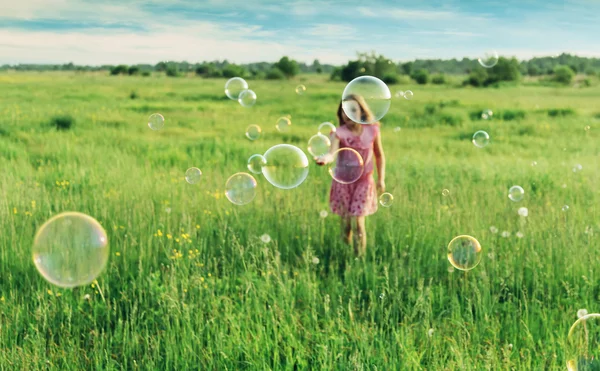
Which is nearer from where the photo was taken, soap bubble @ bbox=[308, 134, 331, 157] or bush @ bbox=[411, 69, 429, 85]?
soap bubble @ bbox=[308, 134, 331, 157]

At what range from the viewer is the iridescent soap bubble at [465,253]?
453 cm

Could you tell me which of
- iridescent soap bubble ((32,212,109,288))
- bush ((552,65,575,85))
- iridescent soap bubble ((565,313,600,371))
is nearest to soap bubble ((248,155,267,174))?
iridescent soap bubble ((32,212,109,288))

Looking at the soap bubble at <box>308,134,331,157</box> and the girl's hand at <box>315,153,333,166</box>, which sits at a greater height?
the soap bubble at <box>308,134,331,157</box>

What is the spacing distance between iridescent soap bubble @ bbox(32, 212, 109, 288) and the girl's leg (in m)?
2.21

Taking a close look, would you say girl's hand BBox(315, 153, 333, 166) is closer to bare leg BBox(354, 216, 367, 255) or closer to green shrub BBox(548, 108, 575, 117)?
bare leg BBox(354, 216, 367, 255)

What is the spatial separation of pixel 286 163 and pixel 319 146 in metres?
0.54

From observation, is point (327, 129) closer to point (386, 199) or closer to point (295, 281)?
point (386, 199)

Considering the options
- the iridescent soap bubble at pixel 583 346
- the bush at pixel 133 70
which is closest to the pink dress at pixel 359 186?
the iridescent soap bubble at pixel 583 346

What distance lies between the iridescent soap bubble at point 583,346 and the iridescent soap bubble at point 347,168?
218cm

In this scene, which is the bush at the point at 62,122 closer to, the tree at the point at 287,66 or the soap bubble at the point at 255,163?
the soap bubble at the point at 255,163

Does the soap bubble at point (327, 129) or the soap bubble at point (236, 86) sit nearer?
the soap bubble at point (327, 129)

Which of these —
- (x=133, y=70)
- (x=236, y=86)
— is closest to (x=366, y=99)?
(x=236, y=86)

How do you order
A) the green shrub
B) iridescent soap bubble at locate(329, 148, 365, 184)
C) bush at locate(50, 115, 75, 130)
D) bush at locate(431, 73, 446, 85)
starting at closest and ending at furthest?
iridescent soap bubble at locate(329, 148, 365, 184), bush at locate(50, 115, 75, 130), the green shrub, bush at locate(431, 73, 446, 85)

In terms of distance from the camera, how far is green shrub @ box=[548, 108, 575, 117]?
74.3ft
